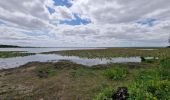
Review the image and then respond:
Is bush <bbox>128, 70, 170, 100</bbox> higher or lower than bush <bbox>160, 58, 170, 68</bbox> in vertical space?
lower

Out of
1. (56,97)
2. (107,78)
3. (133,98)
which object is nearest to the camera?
(133,98)

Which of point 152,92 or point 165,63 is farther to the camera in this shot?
point 165,63

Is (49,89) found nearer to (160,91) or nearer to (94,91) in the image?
(94,91)

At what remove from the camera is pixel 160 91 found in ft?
25.6

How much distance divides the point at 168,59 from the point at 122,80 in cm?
425

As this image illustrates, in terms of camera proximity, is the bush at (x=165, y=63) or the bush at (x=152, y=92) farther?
the bush at (x=165, y=63)

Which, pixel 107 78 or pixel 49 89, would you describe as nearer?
pixel 49 89

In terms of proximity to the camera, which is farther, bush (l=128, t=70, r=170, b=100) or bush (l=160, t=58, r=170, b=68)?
bush (l=160, t=58, r=170, b=68)

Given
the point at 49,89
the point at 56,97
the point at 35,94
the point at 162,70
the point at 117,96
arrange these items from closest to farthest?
the point at 117,96 < the point at 56,97 < the point at 35,94 < the point at 49,89 < the point at 162,70

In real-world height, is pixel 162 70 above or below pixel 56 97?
above

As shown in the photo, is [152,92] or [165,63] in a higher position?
[165,63]

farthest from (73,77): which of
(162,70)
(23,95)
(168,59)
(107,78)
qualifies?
(168,59)

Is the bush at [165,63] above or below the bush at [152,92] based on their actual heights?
above

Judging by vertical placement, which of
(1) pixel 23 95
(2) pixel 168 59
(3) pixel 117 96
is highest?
(2) pixel 168 59
